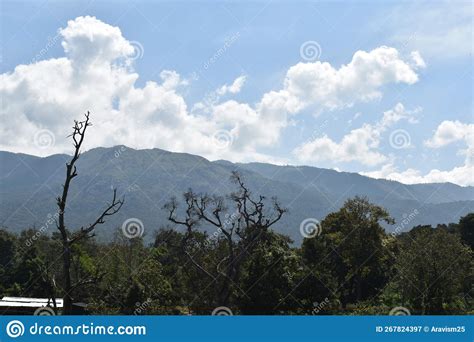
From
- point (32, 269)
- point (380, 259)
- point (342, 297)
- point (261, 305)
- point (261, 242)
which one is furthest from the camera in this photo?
point (32, 269)

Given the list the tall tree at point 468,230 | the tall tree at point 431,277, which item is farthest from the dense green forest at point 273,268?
the tall tree at point 468,230

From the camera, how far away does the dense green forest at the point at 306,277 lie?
38656mm

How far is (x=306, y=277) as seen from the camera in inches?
1585

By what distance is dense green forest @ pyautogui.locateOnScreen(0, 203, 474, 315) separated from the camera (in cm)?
3866

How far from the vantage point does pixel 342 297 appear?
57.9m

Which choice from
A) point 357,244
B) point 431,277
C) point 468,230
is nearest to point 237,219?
point 357,244

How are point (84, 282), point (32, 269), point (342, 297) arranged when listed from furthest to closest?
point (32, 269) → point (342, 297) → point (84, 282)

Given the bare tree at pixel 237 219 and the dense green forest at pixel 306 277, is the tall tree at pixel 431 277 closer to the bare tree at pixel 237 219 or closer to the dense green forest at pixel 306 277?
the dense green forest at pixel 306 277

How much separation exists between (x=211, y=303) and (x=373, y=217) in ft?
65.7

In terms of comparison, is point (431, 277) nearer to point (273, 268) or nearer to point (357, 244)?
point (273, 268)

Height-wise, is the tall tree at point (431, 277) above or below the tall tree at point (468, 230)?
below

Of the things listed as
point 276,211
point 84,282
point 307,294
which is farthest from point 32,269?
point 84,282

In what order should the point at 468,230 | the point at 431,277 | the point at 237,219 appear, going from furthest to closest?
1. the point at 468,230
2. the point at 237,219
3. the point at 431,277

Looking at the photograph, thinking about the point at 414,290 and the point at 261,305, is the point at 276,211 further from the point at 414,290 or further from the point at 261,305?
the point at 414,290
